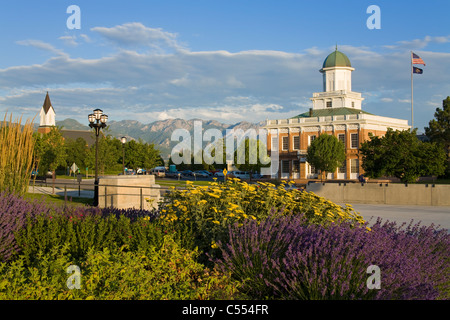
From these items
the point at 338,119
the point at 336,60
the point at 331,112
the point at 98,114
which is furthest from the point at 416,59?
the point at 98,114

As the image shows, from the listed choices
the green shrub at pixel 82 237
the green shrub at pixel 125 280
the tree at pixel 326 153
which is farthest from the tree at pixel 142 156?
the green shrub at pixel 125 280

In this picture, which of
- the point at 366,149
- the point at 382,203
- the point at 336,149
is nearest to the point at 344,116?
the point at 336,149

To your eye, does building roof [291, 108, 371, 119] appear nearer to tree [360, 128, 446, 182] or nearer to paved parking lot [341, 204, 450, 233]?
tree [360, 128, 446, 182]

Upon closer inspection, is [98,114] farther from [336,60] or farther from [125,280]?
[336,60]

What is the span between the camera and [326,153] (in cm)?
6359

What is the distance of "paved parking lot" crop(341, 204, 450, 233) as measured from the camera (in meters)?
18.2

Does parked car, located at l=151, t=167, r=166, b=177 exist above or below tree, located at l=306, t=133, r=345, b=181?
below

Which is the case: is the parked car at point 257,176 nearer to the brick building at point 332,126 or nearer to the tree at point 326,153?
the brick building at point 332,126

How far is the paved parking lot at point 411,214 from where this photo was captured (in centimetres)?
1822

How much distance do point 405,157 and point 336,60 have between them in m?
48.5

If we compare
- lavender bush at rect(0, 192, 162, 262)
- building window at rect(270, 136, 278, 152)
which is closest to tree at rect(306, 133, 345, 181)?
building window at rect(270, 136, 278, 152)

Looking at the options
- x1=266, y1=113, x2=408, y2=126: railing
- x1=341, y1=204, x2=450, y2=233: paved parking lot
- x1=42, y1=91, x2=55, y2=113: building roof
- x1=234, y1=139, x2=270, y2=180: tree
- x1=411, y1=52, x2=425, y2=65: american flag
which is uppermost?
x1=42, y1=91, x2=55, y2=113: building roof

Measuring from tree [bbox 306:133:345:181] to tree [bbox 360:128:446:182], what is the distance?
26.1m
